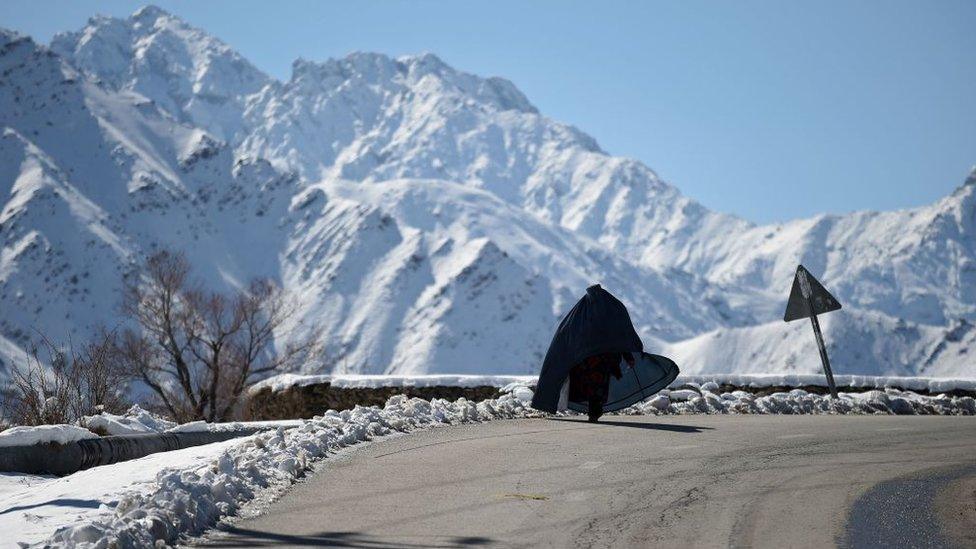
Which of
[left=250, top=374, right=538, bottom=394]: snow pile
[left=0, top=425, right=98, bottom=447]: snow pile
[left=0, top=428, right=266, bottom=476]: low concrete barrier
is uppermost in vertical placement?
[left=250, top=374, right=538, bottom=394]: snow pile

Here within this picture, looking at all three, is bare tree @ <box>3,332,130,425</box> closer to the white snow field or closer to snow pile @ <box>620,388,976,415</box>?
the white snow field

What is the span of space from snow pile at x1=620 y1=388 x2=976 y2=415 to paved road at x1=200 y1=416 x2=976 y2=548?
114 inches

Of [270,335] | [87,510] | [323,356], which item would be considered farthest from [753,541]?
[323,356]

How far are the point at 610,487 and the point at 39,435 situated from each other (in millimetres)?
6404

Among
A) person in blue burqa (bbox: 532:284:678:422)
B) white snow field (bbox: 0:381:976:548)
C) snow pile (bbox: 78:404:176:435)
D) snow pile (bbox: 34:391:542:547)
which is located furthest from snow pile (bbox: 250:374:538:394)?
snow pile (bbox: 78:404:176:435)

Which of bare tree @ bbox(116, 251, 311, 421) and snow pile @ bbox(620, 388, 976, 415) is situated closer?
snow pile @ bbox(620, 388, 976, 415)

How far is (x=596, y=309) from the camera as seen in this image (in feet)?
48.1

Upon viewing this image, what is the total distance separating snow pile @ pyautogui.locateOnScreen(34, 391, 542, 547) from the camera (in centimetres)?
718

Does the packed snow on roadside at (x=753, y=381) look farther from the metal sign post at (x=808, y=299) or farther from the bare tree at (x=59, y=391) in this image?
the bare tree at (x=59, y=391)

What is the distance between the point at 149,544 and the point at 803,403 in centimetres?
1170

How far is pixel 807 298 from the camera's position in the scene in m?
18.8

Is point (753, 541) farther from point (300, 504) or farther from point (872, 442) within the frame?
point (872, 442)

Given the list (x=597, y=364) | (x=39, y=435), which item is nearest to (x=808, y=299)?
(x=597, y=364)

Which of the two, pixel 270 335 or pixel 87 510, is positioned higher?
pixel 270 335
